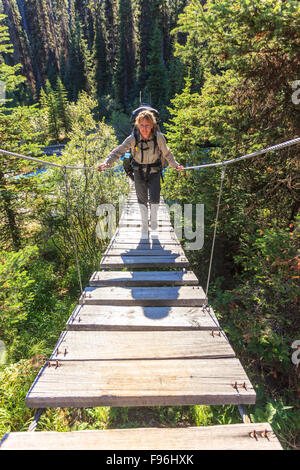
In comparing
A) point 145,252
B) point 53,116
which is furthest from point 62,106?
point 145,252

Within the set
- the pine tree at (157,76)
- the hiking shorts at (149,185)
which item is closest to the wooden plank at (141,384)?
the hiking shorts at (149,185)

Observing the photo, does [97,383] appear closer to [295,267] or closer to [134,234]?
[295,267]

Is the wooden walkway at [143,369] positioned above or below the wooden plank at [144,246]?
above

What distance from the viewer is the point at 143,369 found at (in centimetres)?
148

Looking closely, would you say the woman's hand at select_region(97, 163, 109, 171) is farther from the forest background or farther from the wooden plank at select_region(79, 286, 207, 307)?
the forest background

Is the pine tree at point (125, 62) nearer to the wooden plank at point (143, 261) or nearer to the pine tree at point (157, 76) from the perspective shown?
the pine tree at point (157, 76)

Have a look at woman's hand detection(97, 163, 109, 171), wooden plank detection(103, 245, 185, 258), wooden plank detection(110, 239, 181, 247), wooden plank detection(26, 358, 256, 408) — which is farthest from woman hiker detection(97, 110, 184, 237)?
wooden plank detection(26, 358, 256, 408)

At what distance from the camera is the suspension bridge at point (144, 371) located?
115 cm

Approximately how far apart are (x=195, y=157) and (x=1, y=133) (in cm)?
385

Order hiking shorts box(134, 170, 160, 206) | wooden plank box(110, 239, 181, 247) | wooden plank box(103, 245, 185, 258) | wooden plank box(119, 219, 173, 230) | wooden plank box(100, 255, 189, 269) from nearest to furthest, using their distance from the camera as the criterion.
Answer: wooden plank box(100, 255, 189, 269) < wooden plank box(103, 245, 185, 258) < hiking shorts box(134, 170, 160, 206) < wooden plank box(110, 239, 181, 247) < wooden plank box(119, 219, 173, 230)

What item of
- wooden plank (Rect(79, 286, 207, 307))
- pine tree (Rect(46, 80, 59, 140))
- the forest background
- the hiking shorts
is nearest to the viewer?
wooden plank (Rect(79, 286, 207, 307))

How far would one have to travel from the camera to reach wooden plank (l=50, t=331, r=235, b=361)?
1597mm

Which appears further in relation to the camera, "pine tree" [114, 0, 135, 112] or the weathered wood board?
"pine tree" [114, 0, 135, 112]

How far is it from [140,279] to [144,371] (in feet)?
3.78
